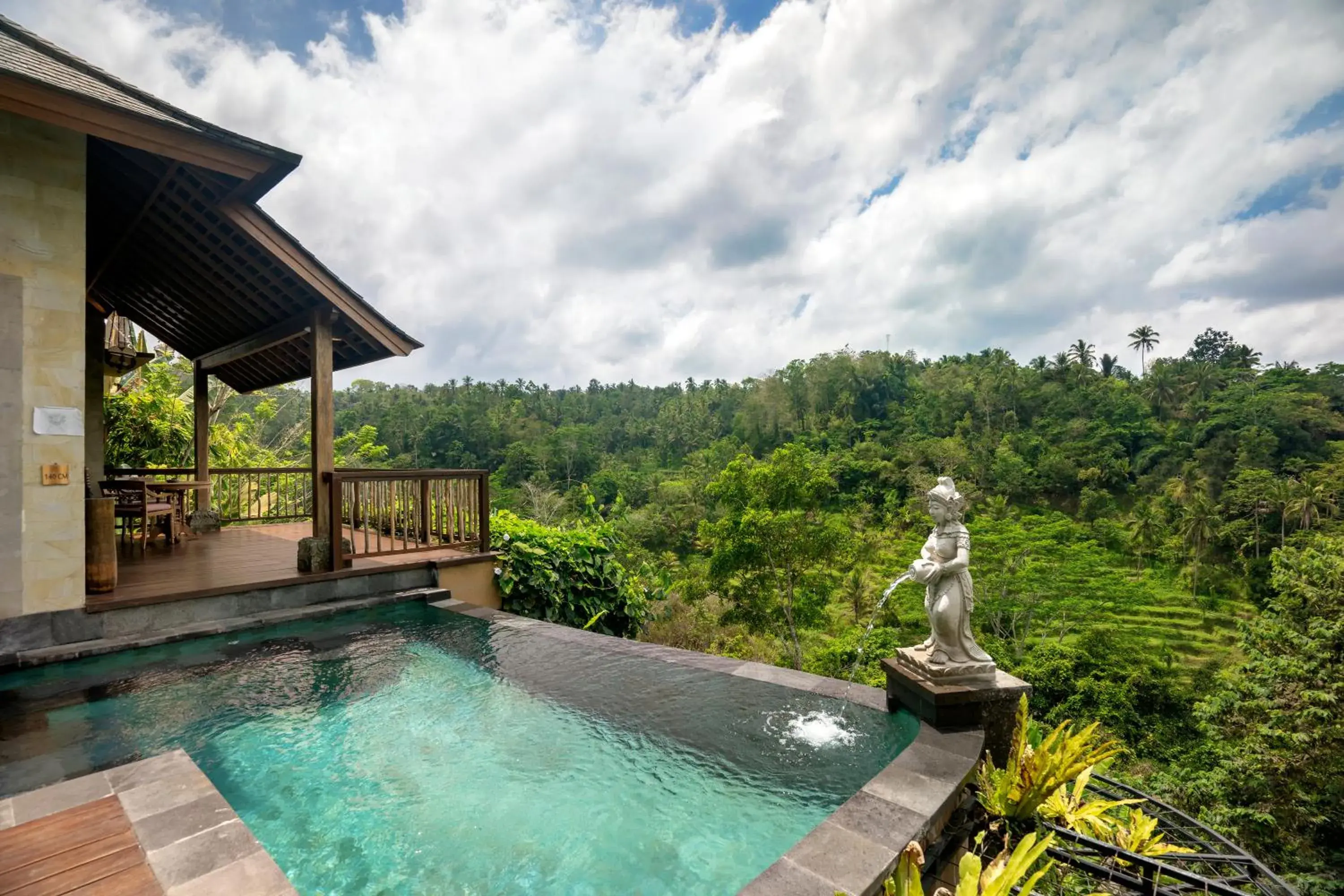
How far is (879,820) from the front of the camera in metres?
2.33

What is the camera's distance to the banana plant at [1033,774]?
266 cm

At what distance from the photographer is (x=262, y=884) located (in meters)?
1.86

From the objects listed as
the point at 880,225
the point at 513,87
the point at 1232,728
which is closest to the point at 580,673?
the point at 513,87

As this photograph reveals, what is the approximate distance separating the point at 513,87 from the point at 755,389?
46899 mm

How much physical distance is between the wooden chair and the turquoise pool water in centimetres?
338

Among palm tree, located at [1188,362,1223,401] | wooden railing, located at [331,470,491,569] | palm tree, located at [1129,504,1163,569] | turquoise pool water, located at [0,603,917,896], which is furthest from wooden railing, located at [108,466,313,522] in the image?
palm tree, located at [1188,362,1223,401]

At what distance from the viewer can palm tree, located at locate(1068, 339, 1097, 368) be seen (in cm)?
5044

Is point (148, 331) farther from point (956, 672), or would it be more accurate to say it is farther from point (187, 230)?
point (956, 672)

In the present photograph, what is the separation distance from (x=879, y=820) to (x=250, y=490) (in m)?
10.5

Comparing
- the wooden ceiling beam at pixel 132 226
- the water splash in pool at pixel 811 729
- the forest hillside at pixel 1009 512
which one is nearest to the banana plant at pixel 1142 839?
the water splash in pool at pixel 811 729

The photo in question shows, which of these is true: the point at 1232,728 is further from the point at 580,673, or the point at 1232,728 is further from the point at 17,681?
the point at 17,681

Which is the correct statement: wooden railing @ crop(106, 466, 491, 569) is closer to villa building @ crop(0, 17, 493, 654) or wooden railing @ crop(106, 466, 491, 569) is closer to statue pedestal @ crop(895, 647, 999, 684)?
villa building @ crop(0, 17, 493, 654)

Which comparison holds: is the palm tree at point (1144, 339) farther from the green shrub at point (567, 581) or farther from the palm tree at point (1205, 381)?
the green shrub at point (567, 581)

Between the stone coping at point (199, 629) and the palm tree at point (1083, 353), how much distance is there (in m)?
57.8
